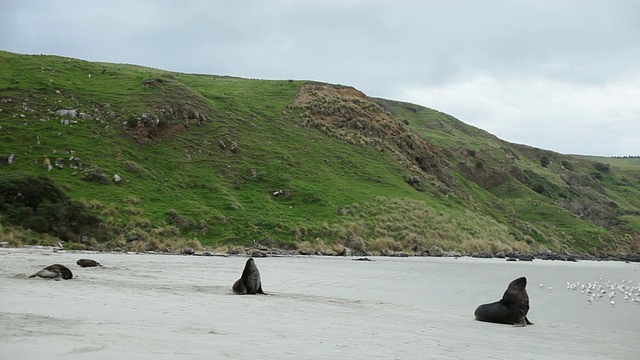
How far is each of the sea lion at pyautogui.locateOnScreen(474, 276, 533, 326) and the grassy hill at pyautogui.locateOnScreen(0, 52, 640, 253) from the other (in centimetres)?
2292

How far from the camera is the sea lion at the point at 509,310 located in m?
10.9

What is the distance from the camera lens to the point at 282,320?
9070mm

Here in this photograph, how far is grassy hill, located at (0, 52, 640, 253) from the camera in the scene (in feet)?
123

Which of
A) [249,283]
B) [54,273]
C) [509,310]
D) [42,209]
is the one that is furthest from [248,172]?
[509,310]

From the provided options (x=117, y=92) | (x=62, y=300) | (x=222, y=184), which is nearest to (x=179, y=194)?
(x=222, y=184)

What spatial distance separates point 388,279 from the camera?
1944 cm

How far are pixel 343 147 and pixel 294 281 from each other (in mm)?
47974

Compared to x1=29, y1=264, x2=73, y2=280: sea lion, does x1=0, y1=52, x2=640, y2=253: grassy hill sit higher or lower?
higher

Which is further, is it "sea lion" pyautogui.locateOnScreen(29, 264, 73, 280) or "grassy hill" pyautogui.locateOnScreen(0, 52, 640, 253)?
"grassy hill" pyautogui.locateOnScreen(0, 52, 640, 253)

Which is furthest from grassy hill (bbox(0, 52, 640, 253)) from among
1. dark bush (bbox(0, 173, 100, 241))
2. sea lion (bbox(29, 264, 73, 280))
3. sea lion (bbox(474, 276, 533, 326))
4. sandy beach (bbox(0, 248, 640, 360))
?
sea lion (bbox(474, 276, 533, 326))

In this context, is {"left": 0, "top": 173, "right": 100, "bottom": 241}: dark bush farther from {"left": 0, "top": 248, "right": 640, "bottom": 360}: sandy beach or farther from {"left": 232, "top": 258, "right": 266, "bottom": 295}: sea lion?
{"left": 232, "top": 258, "right": 266, "bottom": 295}: sea lion

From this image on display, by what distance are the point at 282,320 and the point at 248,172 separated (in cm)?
4255

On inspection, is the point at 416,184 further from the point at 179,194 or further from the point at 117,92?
the point at 117,92

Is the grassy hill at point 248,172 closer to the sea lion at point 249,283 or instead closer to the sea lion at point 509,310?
the sea lion at point 249,283
